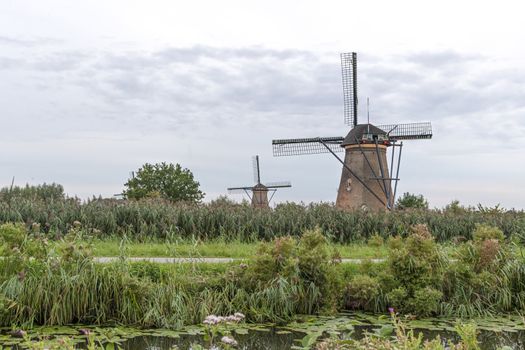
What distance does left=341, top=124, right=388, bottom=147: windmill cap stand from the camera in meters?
30.2

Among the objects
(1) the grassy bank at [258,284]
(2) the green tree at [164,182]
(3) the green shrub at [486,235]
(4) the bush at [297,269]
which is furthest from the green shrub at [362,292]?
(2) the green tree at [164,182]

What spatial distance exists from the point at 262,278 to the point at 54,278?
3114 mm

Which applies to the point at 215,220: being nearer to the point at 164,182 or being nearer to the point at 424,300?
the point at 424,300

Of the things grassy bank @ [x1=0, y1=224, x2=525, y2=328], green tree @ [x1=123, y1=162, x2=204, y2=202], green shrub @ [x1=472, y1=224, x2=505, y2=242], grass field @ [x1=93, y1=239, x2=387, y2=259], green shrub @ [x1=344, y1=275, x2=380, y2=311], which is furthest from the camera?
green tree @ [x1=123, y1=162, x2=204, y2=202]

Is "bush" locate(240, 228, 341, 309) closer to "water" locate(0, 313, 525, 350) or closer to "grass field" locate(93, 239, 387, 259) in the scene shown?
"water" locate(0, 313, 525, 350)

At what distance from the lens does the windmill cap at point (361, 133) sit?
30.2 meters

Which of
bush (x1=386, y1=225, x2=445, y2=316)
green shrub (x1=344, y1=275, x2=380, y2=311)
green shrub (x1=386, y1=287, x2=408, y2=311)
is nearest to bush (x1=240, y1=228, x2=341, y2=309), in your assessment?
green shrub (x1=344, y1=275, x2=380, y2=311)

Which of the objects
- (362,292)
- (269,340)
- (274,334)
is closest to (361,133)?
(362,292)

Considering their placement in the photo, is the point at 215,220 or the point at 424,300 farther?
the point at 215,220

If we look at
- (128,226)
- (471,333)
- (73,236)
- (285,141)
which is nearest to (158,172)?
(285,141)

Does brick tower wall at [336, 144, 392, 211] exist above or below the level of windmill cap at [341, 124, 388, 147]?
below

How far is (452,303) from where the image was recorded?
10383mm

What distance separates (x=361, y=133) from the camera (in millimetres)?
30328

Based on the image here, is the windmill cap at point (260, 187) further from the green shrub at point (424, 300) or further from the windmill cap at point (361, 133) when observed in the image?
the green shrub at point (424, 300)
